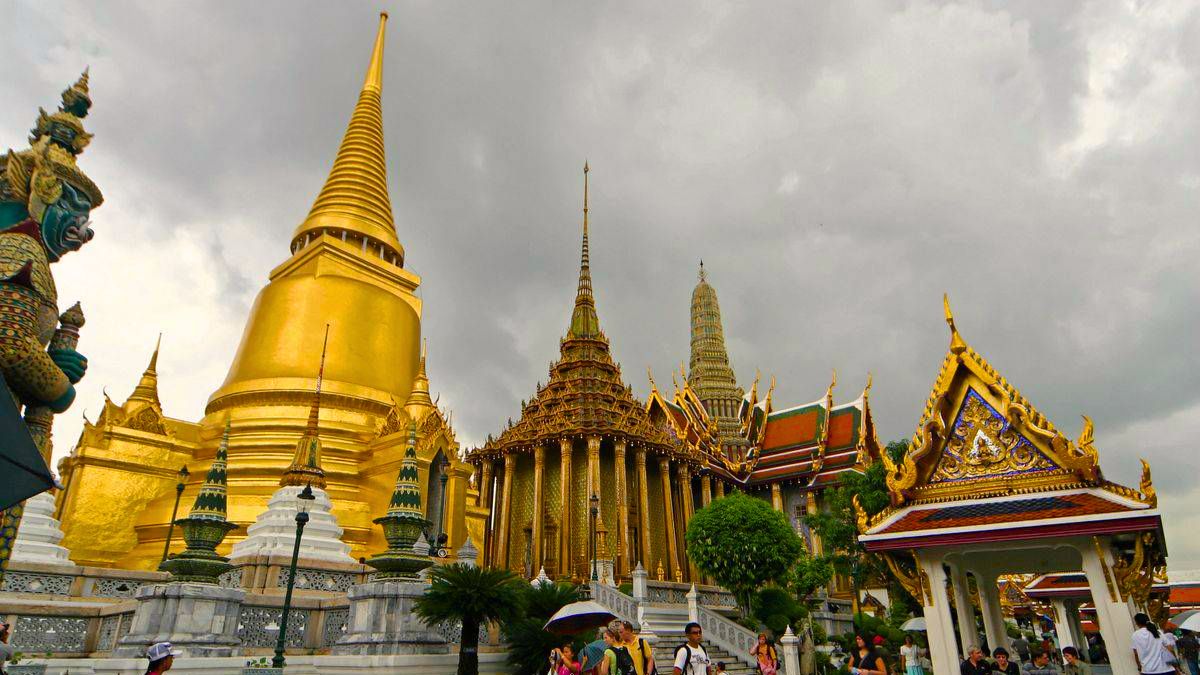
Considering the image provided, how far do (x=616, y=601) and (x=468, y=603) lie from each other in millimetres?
8181

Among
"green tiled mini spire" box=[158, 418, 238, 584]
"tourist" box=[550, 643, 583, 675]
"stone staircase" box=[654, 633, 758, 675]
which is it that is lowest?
"stone staircase" box=[654, 633, 758, 675]

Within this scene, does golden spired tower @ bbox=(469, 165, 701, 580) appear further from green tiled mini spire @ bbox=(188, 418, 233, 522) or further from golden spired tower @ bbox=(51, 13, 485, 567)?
green tiled mini spire @ bbox=(188, 418, 233, 522)

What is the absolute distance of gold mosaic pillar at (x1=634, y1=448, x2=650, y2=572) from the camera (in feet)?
84.4

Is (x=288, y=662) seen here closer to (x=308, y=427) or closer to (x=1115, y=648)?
(x=1115, y=648)

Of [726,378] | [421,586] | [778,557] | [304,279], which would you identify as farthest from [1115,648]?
[726,378]

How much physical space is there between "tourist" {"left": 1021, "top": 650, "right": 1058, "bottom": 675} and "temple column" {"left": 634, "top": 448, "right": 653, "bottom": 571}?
64.4 ft

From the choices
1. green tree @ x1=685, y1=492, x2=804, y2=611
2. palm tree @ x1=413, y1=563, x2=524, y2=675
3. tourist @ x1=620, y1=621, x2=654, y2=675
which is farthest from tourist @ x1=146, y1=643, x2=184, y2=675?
green tree @ x1=685, y1=492, x2=804, y2=611

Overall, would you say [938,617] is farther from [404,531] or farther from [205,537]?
[205,537]

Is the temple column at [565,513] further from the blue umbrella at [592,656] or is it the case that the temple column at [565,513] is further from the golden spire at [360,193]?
the blue umbrella at [592,656]

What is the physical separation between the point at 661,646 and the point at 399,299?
594 inches

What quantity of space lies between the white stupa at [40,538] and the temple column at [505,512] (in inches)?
619

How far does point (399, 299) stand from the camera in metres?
23.8

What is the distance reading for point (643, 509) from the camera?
1018 inches

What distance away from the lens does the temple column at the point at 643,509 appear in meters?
25.7
